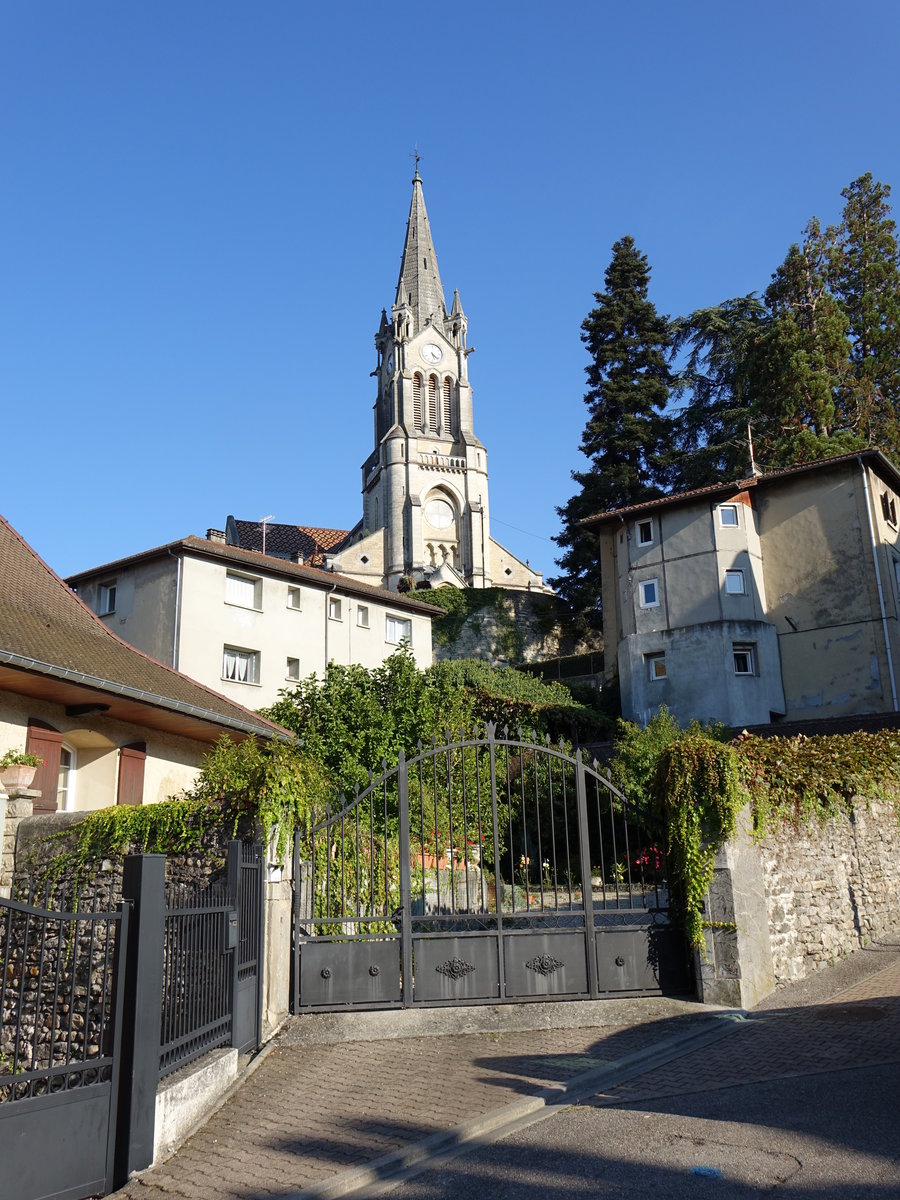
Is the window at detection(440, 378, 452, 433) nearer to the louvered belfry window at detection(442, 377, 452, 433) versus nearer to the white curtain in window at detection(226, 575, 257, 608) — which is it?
the louvered belfry window at detection(442, 377, 452, 433)

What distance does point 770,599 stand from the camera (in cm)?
3322

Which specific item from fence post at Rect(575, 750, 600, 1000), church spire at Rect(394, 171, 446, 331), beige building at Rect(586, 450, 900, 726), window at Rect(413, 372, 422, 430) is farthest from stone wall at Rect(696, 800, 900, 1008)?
church spire at Rect(394, 171, 446, 331)

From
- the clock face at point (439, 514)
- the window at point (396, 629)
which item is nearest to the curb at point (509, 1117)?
the window at point (396, 629)

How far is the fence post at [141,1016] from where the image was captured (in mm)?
6051

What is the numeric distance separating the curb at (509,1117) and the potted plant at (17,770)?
7.55 metres

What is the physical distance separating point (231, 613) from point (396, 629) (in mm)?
7852

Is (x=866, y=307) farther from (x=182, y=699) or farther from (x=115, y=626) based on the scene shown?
(x=182, y=699)

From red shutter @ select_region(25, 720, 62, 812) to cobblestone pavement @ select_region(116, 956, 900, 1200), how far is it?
265 inches

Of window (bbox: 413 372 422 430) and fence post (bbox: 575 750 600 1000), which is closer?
fence post (bbox: 575 750 600 1000)

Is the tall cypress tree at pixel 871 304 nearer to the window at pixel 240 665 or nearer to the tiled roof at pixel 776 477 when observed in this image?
the tiled roof at pixel 776 477

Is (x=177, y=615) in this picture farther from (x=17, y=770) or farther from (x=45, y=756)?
(x=17, y=770)

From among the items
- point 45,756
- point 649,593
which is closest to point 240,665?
point 649,593

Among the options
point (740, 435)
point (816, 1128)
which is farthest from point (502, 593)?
point (816, 1128)

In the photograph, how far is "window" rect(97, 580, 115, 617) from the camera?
32.7 meters
